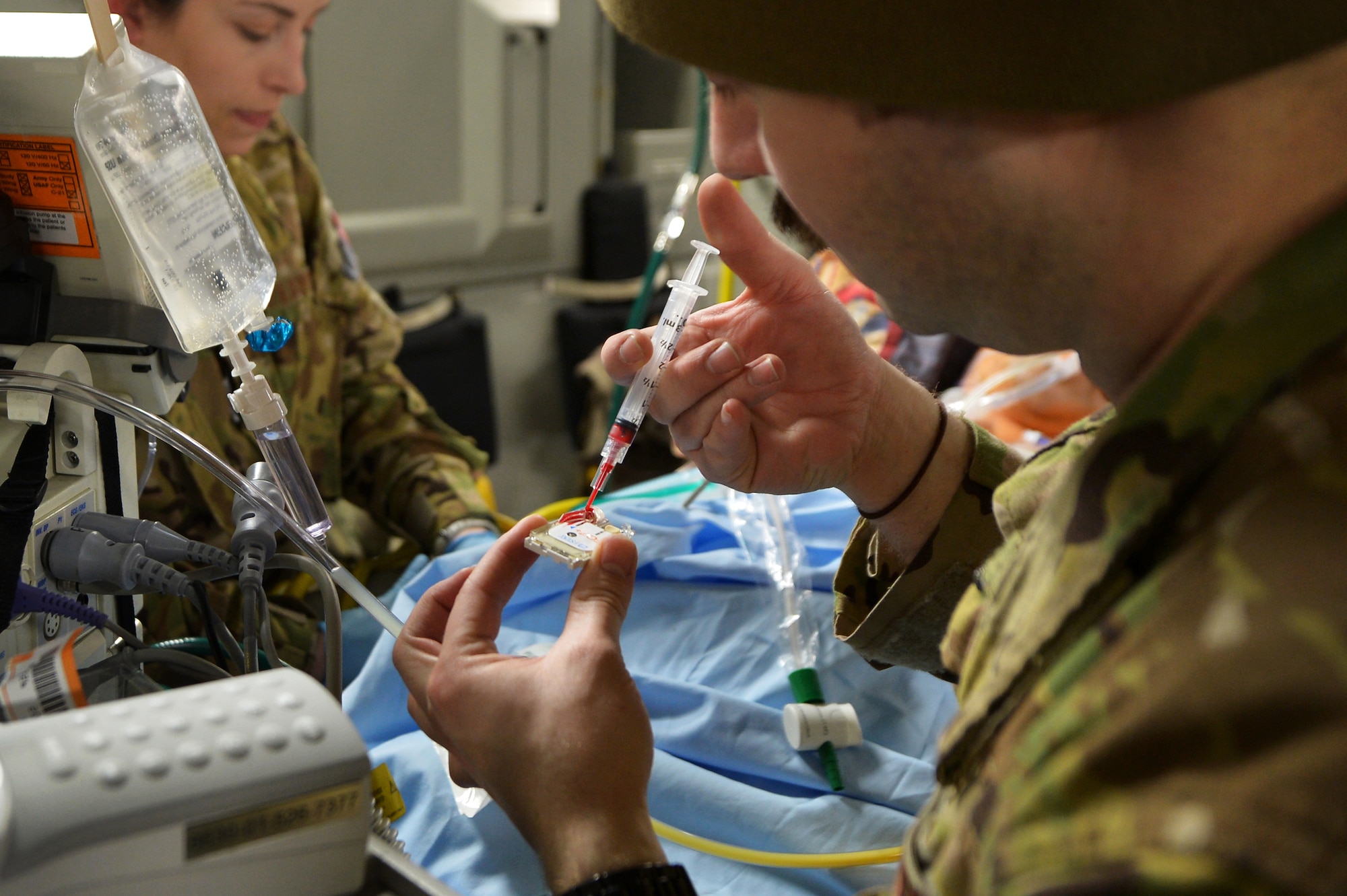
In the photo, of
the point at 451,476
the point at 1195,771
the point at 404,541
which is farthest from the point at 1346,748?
the point at 404,541

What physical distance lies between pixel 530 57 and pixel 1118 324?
2.54m

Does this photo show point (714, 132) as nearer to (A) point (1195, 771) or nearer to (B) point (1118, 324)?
(B) point (1118, 324)

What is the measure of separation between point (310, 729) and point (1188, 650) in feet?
1.44

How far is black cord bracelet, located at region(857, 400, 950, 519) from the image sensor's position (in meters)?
1.03

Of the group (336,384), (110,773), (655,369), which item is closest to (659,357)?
(655,369)

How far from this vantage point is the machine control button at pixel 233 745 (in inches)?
22.2

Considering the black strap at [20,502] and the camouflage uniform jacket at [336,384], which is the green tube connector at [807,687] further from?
the camouflage uniform jacket at [336,384]

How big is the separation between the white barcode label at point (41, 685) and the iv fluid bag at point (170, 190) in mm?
308

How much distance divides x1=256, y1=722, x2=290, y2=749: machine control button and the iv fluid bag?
0.41m

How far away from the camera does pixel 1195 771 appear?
0.42 meters

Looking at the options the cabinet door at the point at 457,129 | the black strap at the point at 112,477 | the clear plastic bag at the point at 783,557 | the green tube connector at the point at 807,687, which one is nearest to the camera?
the black strap at the point at 112,477

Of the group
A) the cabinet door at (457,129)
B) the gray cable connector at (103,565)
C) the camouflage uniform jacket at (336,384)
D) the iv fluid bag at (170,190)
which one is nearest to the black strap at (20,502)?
the gray cable connector at (103,565)

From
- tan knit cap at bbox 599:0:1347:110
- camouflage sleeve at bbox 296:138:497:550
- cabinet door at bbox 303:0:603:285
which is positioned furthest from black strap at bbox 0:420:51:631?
cabinet door at bbox 303:0:603:285

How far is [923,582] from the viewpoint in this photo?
994 mm
